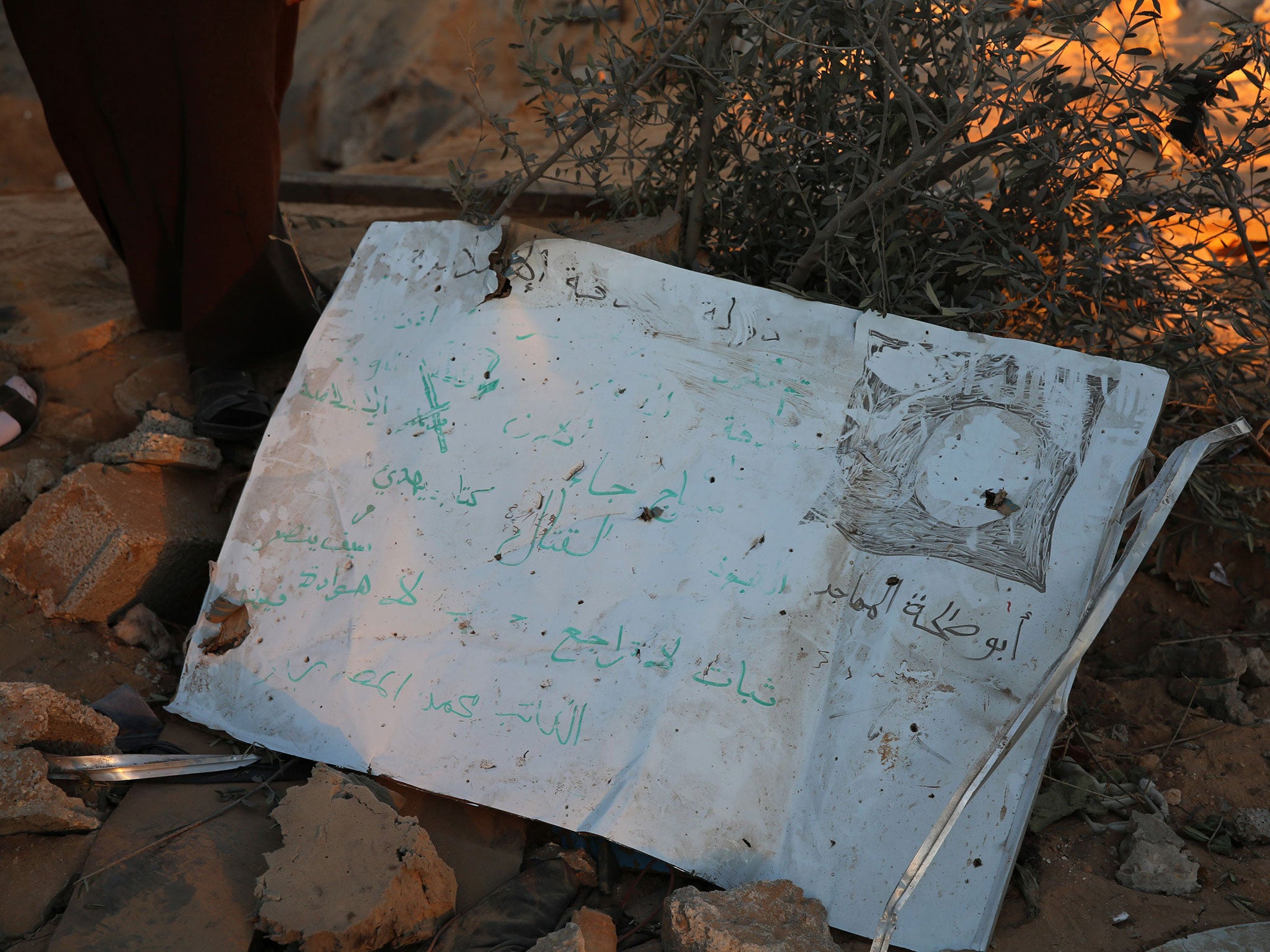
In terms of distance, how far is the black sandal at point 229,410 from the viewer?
7.69 ft

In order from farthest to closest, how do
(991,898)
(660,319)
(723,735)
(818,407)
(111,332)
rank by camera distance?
(111,332)
(660,319)
(818,407)
(723,735)
(991,898)

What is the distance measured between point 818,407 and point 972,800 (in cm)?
81

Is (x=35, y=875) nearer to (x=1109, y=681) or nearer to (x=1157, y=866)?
(x=1157, y=866)

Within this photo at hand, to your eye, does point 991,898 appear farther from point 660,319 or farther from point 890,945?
point 660,319

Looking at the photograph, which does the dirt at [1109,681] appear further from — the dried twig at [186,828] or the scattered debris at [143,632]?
the dried twig at [186,828]

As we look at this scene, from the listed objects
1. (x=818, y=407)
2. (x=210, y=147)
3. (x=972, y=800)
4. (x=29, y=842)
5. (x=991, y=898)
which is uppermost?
(x=210, y=147)

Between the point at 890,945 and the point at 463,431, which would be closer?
the point at 890,945

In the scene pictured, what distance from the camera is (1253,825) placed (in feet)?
5.55

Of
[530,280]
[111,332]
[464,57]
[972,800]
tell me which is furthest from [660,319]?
[464,57]

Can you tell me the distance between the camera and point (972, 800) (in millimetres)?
1584

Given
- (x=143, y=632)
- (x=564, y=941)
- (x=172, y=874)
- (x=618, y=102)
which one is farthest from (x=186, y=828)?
(x=618, y=102)

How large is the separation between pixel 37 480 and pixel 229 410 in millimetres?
471

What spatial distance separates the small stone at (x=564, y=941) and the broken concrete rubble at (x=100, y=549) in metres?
1.29

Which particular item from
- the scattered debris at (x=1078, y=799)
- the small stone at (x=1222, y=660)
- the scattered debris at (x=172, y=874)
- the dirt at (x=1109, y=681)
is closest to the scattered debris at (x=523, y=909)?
the dirt at (x=1109, y=681)
